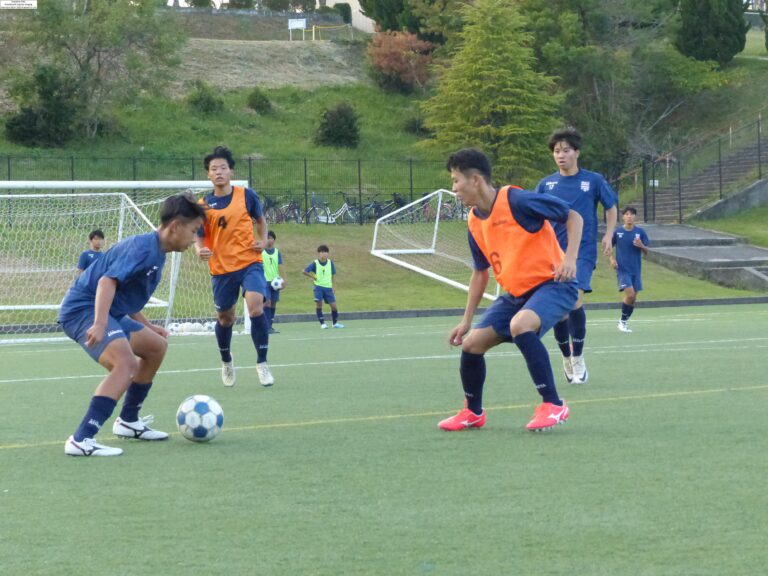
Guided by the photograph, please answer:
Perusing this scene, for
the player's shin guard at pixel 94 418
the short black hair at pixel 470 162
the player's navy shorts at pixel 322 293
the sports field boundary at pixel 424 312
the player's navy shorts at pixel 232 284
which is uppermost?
the short black hair at pixel 470 162

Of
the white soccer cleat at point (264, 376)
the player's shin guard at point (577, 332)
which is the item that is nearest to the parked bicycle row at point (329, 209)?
the white soccer cleat at point (264, 376)

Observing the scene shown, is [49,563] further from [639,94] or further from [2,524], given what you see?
[639,94]

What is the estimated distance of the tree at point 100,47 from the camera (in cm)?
4569

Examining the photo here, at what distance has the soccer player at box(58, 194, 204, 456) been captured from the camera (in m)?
6.89

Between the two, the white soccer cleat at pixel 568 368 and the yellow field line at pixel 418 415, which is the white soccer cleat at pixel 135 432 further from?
the white soccer cleat at pixel 568 368

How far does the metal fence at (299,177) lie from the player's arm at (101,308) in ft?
A: 97.9

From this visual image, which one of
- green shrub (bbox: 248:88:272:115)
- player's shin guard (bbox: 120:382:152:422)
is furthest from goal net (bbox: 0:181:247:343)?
green shrub (bbox: 248:88:272:115)

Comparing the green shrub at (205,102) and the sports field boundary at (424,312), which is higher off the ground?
Result: the green shrub at (205,102)

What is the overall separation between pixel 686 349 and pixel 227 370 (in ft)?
19.0

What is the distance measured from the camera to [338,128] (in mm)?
50938

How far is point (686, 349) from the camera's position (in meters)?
14.1

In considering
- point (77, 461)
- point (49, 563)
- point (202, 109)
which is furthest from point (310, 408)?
point (202, 109)

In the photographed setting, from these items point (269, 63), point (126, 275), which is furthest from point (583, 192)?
point (269, 63)

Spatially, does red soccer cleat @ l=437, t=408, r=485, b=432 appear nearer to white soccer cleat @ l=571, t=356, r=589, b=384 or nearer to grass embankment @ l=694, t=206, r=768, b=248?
white soccer cleat @ l=571, t=356, r=589, b=384
